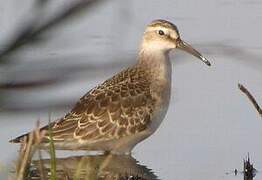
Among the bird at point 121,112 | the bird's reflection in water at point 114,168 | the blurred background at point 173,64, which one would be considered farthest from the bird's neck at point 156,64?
the bird's reflection in water at point 114,168

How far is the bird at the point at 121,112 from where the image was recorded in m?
6.29

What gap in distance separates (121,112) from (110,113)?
0.09 m

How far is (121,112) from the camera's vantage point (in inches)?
258

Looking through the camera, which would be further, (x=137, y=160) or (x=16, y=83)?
Answer: (x=137, y=160)

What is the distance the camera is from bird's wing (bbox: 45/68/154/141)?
6340 millimetres

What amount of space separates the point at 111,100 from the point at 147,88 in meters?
0.32

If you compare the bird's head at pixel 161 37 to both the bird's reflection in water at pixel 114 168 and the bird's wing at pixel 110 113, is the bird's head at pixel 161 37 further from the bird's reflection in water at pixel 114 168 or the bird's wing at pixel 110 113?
the bird's reflection in water at pixel 114 168

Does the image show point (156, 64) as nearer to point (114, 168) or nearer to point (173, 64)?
point (114, 168)

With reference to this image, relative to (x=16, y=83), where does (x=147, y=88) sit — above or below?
above

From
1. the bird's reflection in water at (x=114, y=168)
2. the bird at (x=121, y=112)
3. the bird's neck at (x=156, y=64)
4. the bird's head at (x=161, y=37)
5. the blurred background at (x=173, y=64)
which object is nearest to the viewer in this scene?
the blurred background at (x=173, y=64)

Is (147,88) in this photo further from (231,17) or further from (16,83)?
(16,83)

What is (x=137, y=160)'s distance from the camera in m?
6.11

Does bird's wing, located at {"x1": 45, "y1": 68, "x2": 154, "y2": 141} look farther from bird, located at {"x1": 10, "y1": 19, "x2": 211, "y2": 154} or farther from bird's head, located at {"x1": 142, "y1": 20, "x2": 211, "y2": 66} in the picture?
bird's head, located at {"x1": 142, "y1": 20, "x2": 211, "y2": 66}

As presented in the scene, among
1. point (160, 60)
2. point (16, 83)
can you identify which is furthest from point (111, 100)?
point (16, 83)
